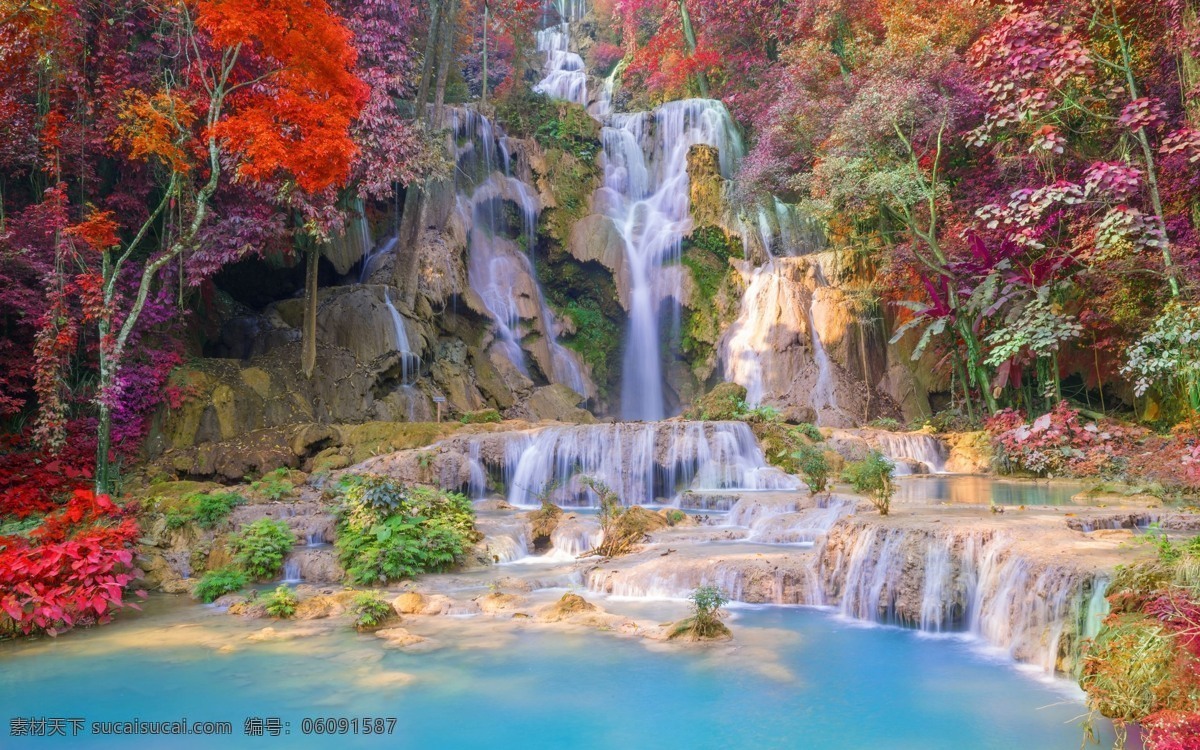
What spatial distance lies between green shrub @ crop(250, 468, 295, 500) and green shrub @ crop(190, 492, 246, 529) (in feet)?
2.78

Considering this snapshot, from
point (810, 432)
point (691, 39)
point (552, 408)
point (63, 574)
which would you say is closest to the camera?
point (63, 574)

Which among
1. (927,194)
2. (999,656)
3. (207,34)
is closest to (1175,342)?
(927,194)

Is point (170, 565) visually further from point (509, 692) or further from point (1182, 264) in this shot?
point (1182, 264)

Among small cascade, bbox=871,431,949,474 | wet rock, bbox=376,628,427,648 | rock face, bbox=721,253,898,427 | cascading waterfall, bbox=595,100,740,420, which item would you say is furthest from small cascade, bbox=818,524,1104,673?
cascading waterfall, bbox=595,100,740,420

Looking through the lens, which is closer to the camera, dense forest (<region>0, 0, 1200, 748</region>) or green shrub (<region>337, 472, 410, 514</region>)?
green shrub (<region>337, 472, 410, 514</region>)

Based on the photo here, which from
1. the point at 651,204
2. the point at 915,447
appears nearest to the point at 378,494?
the point at 915,447

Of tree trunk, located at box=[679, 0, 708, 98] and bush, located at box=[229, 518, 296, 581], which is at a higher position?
tree trunk, located at box=[679, 0, 708, 98]

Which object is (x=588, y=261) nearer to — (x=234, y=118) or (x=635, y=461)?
(x=635, y=461)

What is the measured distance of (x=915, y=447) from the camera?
13.7 m

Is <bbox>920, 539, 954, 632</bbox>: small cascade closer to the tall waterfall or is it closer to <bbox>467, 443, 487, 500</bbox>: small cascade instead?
<bbox>467, 443, 487, 500</bbox>: small cascade

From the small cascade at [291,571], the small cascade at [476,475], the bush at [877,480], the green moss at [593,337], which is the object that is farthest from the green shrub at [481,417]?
the bush at [877,480]

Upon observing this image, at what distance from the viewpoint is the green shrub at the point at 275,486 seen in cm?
1075

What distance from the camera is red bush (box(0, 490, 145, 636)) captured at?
6.23 metres

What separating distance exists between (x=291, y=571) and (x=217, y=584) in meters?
0.90
